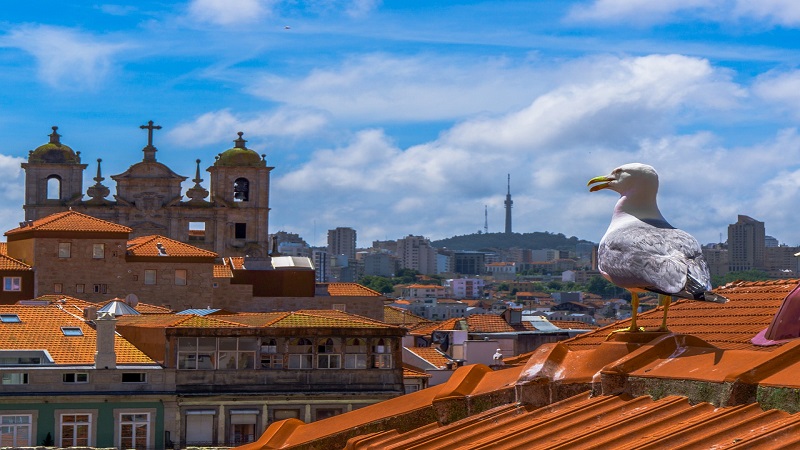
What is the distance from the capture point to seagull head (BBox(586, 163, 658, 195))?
42.0 feet

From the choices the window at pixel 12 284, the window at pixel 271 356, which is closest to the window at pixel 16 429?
the window at pixel 271 356

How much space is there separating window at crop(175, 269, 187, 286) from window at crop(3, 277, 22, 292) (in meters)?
7.97

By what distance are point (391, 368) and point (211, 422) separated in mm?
5113

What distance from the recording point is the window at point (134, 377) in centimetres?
3791

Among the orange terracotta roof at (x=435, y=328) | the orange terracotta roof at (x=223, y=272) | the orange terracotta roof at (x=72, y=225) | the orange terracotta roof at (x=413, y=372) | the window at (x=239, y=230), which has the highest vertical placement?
the window at (x=239, y=230)

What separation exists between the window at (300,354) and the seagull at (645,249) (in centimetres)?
2781

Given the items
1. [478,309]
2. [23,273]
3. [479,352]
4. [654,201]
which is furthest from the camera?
[478,309]

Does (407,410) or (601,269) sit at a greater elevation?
(601,269)

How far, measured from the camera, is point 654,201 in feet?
42.9

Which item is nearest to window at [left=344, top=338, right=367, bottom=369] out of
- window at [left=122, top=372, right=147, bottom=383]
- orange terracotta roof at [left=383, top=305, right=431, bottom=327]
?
window at [left=122, top=372, right=147, bottom=383]

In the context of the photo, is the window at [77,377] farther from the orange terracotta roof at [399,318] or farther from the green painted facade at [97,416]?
the orange terracotta roof at [399,318]

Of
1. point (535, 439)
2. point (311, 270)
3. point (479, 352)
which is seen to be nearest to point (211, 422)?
point (479, 352)

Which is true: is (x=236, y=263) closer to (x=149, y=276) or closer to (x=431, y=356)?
(x=149, y=276)

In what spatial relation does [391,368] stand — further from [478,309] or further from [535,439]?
[478,309]
